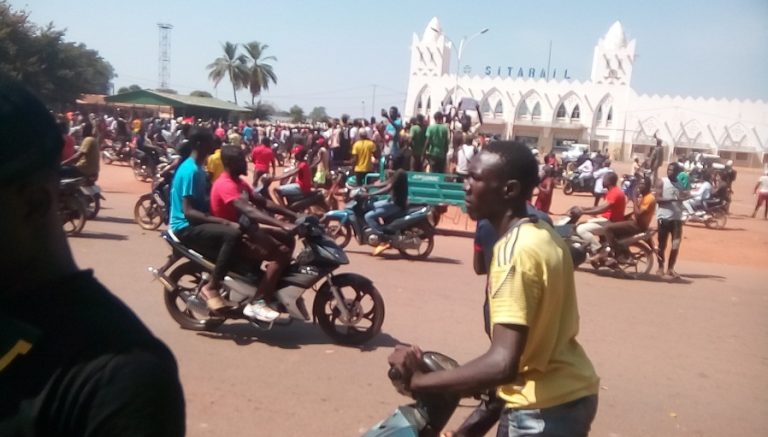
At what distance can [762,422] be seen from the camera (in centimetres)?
518

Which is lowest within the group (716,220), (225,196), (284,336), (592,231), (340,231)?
(716,220)

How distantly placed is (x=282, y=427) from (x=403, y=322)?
2.65 meters

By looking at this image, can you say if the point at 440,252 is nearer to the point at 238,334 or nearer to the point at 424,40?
the point at 238,334

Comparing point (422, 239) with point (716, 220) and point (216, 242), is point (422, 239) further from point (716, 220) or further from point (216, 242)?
point (716, 220)

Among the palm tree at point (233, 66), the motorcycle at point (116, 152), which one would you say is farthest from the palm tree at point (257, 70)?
the motorcycle at point (116, 152)

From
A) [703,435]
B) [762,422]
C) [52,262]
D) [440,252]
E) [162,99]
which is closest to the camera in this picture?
[52,262]

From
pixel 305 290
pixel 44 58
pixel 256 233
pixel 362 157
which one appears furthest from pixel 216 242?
pixel 44 58

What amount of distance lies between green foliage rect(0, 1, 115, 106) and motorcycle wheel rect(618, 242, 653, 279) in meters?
29.2

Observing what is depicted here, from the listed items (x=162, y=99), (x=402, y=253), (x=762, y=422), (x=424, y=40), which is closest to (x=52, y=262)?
(x=762, y=422)

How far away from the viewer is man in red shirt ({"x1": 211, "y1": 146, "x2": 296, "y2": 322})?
5.95 meters

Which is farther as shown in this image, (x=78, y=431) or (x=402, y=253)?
(x=402, y=253)

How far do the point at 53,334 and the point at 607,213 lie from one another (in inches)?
404

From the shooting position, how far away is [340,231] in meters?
11.3

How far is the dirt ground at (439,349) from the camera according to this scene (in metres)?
4.78
